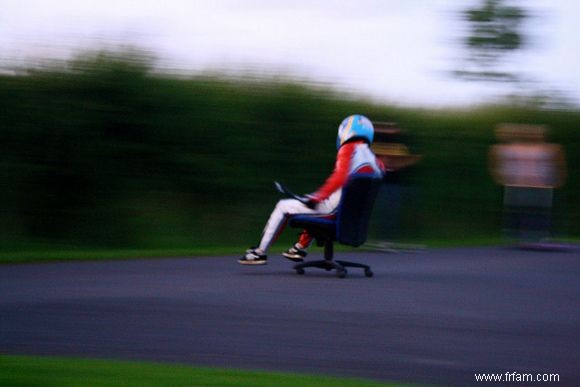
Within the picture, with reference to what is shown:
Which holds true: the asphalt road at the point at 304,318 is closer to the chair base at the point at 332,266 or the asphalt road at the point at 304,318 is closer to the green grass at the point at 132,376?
the chair base at the point at 332,266

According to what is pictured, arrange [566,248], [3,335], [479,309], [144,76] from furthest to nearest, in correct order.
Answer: [566,248] → [144,76] → [479,309] → [3,335]

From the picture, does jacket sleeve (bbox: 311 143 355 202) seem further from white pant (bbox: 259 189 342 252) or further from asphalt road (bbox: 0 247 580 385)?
asphalt road (bbox: 0 247 580 385)

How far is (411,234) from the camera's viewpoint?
728 inches

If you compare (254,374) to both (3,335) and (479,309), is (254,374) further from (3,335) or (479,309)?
(479,309)

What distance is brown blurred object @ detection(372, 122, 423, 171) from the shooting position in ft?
51.1

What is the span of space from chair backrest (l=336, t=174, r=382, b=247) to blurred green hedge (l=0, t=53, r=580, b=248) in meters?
5.25

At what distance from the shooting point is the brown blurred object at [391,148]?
613 inches

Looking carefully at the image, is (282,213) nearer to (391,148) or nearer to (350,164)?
(350,164)

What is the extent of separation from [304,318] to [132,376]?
2.63 m

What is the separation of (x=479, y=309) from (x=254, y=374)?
362 centimetres

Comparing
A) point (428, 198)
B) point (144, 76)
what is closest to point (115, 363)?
point (144, 76)

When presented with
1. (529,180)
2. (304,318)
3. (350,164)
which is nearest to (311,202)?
(350,164)

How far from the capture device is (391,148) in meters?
15.6

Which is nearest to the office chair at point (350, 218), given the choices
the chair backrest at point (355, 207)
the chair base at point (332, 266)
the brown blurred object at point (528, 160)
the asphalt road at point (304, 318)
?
the chair backrest at point (355, 207)
